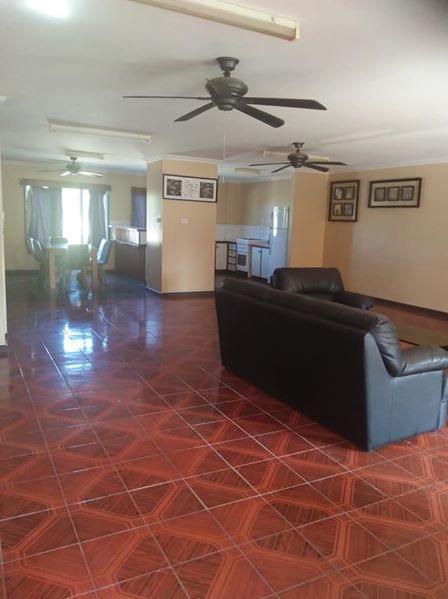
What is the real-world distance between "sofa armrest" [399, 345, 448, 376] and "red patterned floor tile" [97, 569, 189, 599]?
1704mm

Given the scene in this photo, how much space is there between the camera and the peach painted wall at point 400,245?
697 centimetres

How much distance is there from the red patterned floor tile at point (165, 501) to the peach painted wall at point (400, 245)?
5882mm

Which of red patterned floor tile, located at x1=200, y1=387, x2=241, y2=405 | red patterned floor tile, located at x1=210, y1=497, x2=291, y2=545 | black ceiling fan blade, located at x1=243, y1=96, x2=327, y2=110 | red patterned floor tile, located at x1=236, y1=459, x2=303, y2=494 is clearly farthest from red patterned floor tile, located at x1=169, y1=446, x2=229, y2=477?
black ceiling fan blade, located at x1=243, y1=96, x2=327, y2=110

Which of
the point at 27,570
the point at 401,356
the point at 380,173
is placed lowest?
the point at 27,570

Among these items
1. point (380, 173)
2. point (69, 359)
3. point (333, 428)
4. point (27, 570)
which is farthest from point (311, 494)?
point (380, 173)

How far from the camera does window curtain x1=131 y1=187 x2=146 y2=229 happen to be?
10797 mm

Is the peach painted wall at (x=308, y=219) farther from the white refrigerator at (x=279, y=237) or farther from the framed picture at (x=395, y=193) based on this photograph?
the framed picture at (x=395, y=193)

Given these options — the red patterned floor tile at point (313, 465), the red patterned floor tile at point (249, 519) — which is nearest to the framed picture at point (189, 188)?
the red patterned floor tile at point (313, 465)

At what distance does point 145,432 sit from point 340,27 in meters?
2.67

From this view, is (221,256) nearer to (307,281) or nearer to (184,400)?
(307,281)

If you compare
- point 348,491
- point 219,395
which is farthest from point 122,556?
point 219,395

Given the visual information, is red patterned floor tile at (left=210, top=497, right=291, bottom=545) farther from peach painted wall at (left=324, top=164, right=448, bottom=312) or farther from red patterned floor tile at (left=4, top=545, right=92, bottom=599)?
peach painted wall at (left=324, top=164, right=448, bottom=312)

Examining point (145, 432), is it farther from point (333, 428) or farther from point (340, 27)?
point (340, 27)

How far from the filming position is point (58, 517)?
2.10 meters
